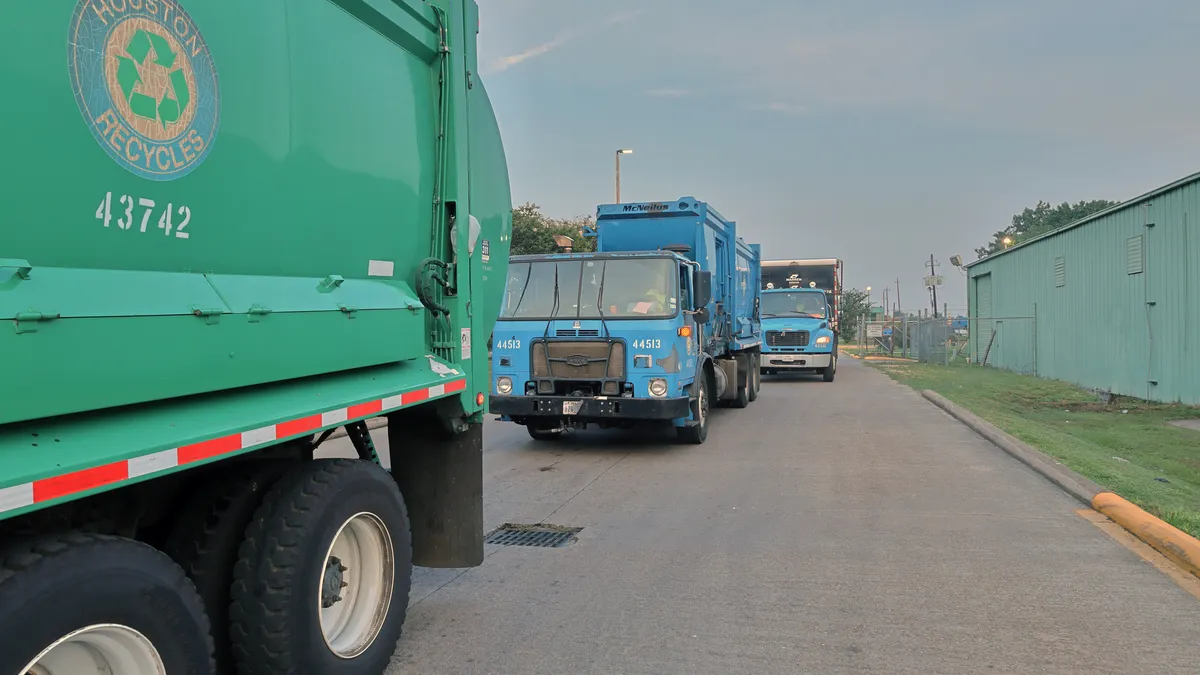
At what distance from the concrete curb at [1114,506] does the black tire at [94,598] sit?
228 inches

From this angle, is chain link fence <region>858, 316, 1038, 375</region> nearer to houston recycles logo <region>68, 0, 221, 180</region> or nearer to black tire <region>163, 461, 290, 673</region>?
black tire <region>163, 461, 290, 673</region>

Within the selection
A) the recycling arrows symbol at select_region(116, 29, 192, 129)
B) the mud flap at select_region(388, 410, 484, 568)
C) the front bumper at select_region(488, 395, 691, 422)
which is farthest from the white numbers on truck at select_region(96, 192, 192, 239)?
the front bumper at select_region(488, 395, 691, 422)

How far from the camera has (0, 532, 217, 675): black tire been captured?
77.4 inches

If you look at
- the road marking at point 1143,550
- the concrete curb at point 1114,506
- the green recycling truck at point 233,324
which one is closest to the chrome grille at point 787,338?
the concrete curb at point 1114,506

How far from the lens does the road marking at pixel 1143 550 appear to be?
16.6ft

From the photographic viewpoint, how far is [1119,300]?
18141 millimetres

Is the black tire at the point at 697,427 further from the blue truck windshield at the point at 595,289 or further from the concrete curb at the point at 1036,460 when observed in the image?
the concrete curb at the point at 1036,460

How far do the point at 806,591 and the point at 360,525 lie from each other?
2845 mm

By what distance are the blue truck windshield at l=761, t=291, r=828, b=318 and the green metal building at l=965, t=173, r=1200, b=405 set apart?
6.44 meters

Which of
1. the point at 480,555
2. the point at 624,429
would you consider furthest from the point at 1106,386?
the point at 480,555

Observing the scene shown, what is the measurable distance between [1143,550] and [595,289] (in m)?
6.36

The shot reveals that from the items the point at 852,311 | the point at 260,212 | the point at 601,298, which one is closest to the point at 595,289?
the point at 601,298

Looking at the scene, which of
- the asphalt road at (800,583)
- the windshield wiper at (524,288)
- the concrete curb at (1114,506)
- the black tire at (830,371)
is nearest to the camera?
the asphalt road at (800,583)

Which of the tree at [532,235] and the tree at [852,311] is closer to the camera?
the tree at [532,235]
